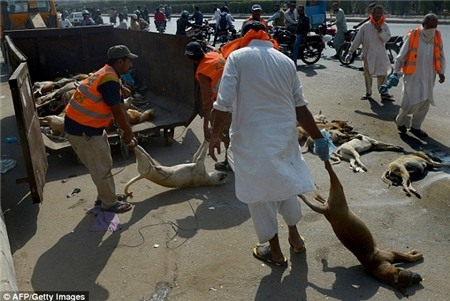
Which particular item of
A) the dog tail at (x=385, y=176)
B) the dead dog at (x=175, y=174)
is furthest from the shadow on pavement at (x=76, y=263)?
the dog tail at (x=385, y=176)

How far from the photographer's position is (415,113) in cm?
664

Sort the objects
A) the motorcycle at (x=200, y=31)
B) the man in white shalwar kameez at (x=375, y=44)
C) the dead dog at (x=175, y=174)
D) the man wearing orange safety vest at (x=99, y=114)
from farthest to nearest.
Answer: the motorcycle at (x=200, y=31)
the man in white shalwar kameez at (x=375, y=44)
the dead dog at (x=175, y=174)
the man wearing orange safety vest at (x=99, y=114)

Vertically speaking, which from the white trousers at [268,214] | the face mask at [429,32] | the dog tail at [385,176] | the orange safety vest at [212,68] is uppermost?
the face mask at [429,32]

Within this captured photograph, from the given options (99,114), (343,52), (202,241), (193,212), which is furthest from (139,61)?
(343,52)

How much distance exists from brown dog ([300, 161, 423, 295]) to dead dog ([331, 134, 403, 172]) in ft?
7.15

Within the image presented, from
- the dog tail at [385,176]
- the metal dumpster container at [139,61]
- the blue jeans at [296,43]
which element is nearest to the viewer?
the dog tail at [385,176]

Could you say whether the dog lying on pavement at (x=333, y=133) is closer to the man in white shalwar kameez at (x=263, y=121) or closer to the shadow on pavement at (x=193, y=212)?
the shadow on pavement at (x=193, y=212)

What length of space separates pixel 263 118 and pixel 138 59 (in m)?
5.92

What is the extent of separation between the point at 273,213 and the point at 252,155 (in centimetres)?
55

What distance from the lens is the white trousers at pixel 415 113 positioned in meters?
6.56

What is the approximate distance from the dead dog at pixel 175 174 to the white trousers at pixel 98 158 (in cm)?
38

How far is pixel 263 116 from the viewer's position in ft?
10.6

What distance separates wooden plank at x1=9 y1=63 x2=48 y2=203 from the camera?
4.10 m

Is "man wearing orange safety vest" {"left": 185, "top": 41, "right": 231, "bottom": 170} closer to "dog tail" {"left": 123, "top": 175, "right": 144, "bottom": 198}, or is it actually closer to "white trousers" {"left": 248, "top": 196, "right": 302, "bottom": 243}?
"dog tail" {"left": 123, "top": 175, "right": 144, "bottom": 198}
